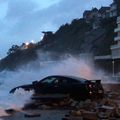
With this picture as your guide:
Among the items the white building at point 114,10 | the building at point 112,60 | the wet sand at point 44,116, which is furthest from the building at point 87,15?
the wet sand at point 44,116

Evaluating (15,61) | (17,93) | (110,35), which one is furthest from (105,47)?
(17,93)

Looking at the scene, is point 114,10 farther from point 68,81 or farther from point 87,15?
point 68,81

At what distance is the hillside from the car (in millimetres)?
82397

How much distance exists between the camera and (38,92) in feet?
88.8

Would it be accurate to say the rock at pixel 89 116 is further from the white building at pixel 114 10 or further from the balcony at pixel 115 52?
the white building at pixel 114 10

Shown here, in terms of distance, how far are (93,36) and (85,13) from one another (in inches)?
1489

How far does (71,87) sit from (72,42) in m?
121

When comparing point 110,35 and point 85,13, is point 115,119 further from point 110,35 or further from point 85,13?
point 85,13

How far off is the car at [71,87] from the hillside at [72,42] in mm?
82397

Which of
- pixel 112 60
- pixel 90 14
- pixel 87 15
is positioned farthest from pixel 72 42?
pixel 112 60

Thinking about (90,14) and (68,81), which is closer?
(68,81)

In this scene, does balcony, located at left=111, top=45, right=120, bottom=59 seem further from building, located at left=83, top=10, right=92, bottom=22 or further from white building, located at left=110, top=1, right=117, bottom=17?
building, located at left=83, top=10, right=92, bottom=22

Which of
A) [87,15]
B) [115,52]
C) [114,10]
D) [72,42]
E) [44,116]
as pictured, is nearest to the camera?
[44,116]

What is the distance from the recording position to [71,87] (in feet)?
84.4
